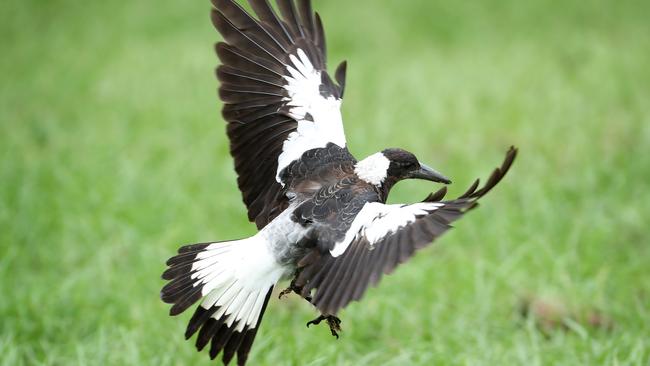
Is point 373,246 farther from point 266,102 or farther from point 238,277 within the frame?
point 266,102

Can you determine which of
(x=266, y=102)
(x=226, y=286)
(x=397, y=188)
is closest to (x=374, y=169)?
(x=266, y=102)

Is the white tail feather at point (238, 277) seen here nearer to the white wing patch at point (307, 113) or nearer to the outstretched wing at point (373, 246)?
the outstretched wing at point (373, 246)

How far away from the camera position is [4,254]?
5320 mm

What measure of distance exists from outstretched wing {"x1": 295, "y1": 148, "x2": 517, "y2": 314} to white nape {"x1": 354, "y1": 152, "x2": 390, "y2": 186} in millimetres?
302

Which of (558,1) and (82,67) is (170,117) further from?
(558,1)

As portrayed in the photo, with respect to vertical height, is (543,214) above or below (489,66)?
below

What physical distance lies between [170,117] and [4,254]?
2.57 meters

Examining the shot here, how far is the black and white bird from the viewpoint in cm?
304

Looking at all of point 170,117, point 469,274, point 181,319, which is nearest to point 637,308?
point 469,274

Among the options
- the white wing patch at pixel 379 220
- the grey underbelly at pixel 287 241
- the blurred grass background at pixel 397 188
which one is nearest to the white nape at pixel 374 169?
the white wing patch at pixel 379 220

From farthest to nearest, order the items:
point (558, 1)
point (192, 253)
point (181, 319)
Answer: point (558, 1)
point (181, 319)
point (192, 253)

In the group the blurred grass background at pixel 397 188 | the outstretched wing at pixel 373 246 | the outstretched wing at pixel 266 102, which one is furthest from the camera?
the blurred grass background at pixel 397 188

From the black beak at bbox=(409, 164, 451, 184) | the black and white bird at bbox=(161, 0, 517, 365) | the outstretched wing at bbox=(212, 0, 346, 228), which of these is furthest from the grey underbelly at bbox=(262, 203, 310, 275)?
the black beak at bbox=(409, 164, 451, 184)

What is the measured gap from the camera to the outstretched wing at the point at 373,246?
2914 mm
